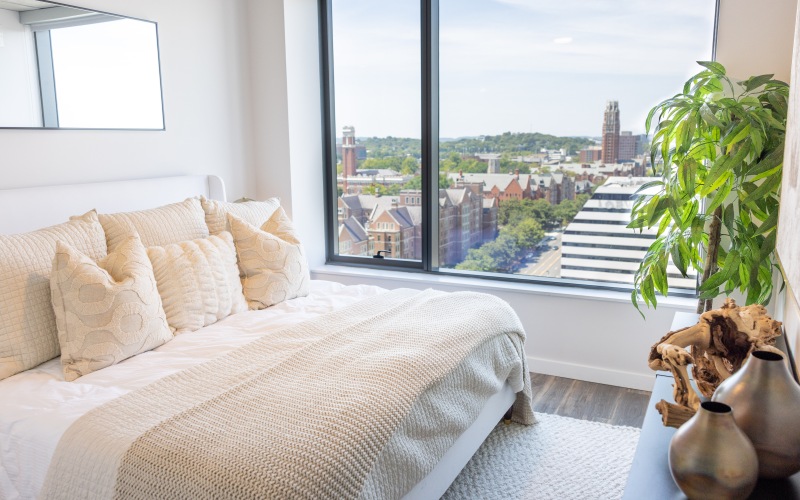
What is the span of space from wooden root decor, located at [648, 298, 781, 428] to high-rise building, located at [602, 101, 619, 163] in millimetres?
1887

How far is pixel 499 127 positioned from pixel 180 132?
5.85 feet

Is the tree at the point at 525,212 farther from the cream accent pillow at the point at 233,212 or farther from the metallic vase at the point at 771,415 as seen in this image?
the metallic vase at the point at 771,415

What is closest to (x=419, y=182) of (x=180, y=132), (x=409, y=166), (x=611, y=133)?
(x=409, y=166)

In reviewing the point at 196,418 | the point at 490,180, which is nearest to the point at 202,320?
the point at 196,418

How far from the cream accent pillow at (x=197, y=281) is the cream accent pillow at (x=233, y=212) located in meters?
0.18

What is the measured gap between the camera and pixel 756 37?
9.09ft

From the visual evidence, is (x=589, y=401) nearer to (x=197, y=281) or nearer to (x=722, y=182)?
(x=722, y=182)

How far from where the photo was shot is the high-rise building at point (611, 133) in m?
3.35

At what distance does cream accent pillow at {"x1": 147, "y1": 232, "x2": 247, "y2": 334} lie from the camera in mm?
2480

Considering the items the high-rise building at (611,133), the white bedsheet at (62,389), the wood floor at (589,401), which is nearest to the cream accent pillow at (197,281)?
the white bedsheet at (62,389)

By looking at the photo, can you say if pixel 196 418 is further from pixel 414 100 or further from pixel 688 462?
pixel 414 100

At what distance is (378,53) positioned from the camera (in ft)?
13.0

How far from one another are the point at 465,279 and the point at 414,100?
1142mm

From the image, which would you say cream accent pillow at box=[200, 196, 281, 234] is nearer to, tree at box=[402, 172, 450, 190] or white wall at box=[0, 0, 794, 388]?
white wall at box=[0, 0, 794, 388]
